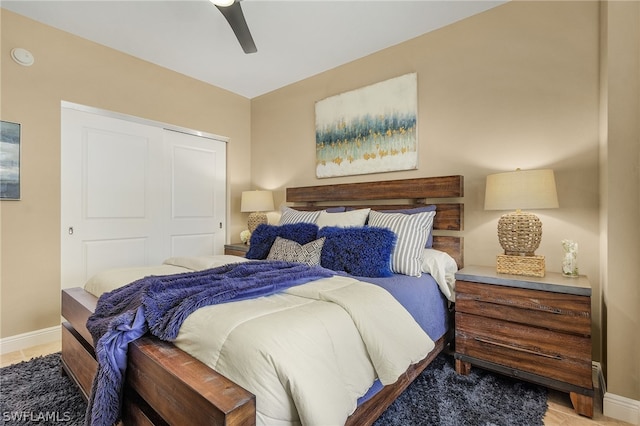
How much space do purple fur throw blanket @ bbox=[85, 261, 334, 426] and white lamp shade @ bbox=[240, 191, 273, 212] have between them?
210 cm

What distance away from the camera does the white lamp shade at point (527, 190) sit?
77.5 inches

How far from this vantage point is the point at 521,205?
2004mm

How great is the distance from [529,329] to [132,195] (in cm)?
361

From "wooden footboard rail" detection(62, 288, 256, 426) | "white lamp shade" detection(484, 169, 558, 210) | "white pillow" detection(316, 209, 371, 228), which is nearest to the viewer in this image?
"wooden footboard rail" detection(62, 288, 256, 426)

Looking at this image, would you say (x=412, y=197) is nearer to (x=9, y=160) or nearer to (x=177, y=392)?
(x=177, y=392)

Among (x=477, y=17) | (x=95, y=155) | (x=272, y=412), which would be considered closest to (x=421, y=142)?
(x=477, y=17)

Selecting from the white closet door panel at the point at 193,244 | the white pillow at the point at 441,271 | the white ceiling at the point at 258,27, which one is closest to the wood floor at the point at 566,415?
the white pillow at the point at 441,271

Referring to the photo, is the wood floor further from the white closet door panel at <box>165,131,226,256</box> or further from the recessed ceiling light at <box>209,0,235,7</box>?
the white closet door panel at <box>165,131,226,256</box>

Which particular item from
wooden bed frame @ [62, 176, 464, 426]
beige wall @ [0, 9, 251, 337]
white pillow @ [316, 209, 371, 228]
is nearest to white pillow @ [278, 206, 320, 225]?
white pillow @ [316, 209, 371, 228]

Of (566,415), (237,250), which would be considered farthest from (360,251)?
(237,250)

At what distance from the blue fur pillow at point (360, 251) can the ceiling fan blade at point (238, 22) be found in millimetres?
1476

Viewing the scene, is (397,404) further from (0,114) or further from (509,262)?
(0,114)

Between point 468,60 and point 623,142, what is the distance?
1318 millimetres

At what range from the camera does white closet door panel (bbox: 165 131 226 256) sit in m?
3.68
